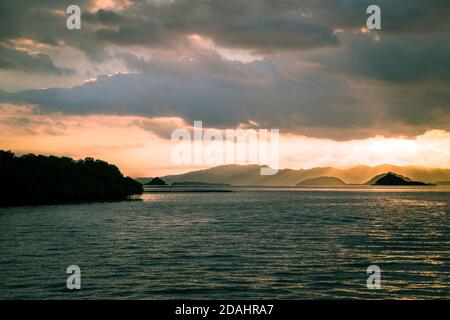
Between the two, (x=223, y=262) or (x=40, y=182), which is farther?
(x=40, y=182)

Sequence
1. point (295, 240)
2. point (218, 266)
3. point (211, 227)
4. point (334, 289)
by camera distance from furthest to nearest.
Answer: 1. point (211, 227)
2. point (295, 240)
3. point (218, 266)
4. point (334, 289)

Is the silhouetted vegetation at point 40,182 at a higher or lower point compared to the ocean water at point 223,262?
higher

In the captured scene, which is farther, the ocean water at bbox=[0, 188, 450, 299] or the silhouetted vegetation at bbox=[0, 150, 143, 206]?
the silhouetted vegetation at bbox=[0, 150, 143, 206]

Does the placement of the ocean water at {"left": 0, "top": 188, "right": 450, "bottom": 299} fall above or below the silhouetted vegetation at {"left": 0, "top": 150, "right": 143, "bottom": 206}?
below

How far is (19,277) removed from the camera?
3669 cm

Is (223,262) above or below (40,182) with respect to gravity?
below

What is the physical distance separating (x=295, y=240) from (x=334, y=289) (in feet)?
99.1

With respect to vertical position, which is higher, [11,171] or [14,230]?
[11,171]

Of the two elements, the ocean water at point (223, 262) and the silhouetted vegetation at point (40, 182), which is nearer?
the ocean water at point (223, 262)
